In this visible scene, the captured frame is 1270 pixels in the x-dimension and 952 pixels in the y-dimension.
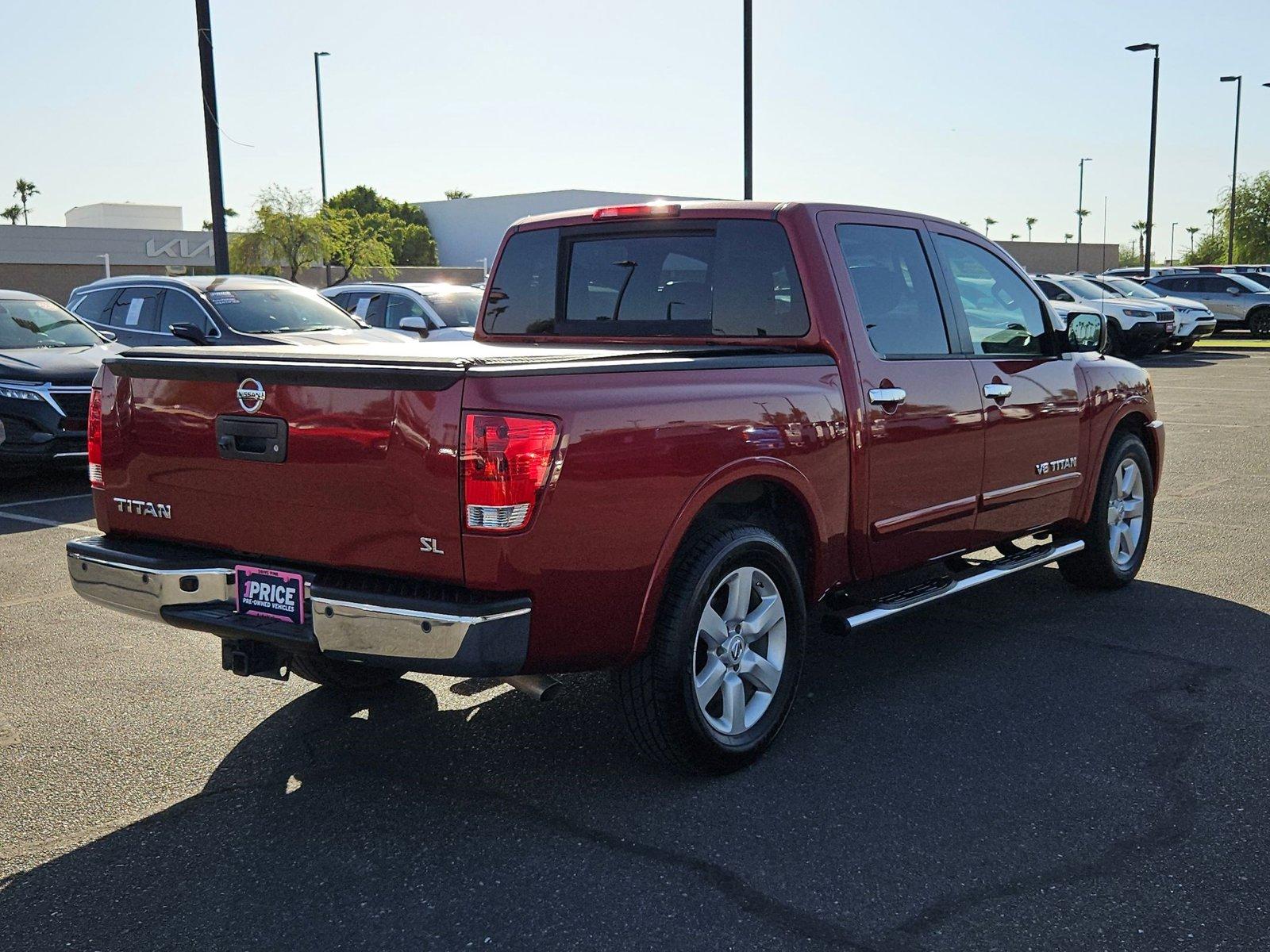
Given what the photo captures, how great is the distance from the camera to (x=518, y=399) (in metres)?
3.42

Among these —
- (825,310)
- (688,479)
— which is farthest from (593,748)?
(825,310)

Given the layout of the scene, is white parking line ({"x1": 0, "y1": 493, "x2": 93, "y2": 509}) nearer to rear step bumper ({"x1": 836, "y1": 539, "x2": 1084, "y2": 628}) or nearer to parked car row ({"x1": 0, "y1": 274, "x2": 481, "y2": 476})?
parked car row ({"x1": 0, "y1": 274, "x2": 481, "y2": 476})

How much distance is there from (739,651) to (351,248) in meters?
41.9

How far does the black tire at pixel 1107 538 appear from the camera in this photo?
6422 mm

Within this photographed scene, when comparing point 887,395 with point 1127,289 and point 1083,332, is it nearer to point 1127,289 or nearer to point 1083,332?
point 1083,332

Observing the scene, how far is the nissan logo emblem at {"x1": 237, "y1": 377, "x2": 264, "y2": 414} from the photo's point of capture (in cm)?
378

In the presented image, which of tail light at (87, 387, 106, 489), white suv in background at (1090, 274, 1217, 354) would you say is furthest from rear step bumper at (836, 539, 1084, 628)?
white suv in background at (1090, 274, 1217, 354)

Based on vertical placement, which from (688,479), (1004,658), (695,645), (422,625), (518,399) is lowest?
(1004,658)

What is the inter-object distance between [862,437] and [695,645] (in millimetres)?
1146

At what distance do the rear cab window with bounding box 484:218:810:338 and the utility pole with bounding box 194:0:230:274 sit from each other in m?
11.5

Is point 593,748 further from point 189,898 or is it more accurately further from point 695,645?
point 189,898

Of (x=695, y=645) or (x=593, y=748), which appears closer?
(x=695, y=645)

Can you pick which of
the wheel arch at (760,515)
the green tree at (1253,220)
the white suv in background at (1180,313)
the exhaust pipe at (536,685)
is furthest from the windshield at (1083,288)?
the green tree at (1253,220)

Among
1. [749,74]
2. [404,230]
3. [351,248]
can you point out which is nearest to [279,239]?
[351,248]
